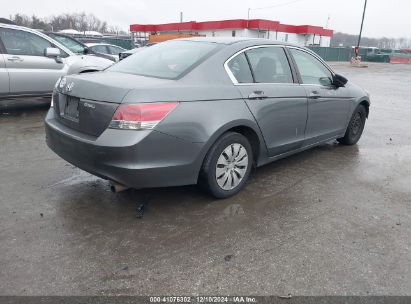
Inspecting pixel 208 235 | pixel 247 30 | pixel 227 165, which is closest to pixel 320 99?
pixel 227 165

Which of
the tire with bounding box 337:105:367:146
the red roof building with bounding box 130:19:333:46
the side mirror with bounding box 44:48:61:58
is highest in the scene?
the red roof building with bounding box 130:19:333:46

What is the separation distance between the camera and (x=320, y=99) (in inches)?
182

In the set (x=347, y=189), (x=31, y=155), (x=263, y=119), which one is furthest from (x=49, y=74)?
(x=347, y=189)

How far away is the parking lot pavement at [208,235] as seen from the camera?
8.18ft

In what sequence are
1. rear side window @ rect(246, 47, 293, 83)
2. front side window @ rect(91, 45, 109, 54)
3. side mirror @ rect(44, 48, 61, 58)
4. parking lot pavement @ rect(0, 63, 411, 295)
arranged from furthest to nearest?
1. front side window @ rect(91, 45, 109, 54)
2. side mirror @ rect(44, 48, 61, 58)
3. rear side window @ rect(246, 47, 293, 83)
4. parking lot pavement @ rect(0, 63, 411, 295)

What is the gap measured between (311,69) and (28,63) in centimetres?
538

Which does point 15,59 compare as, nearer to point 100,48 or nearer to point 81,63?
point 81,63

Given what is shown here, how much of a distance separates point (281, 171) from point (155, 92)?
228cm

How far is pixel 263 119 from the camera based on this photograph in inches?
151

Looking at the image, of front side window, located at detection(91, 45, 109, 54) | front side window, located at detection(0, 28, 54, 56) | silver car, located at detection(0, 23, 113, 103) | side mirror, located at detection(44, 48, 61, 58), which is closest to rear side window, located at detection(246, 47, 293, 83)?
silver car, located at detection(0, 23, 113, 103)

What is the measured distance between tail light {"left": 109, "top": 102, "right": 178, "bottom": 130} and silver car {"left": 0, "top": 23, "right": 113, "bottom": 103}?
414 centimetres

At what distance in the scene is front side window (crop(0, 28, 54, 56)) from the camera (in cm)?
686

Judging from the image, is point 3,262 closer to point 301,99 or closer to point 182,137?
point 182,137

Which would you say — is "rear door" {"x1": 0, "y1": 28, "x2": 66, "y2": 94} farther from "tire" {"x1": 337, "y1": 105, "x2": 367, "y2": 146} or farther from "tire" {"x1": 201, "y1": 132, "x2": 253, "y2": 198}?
"tire" {"x1": 337, "y1": 105, "x2": 367, "y2": 146}
